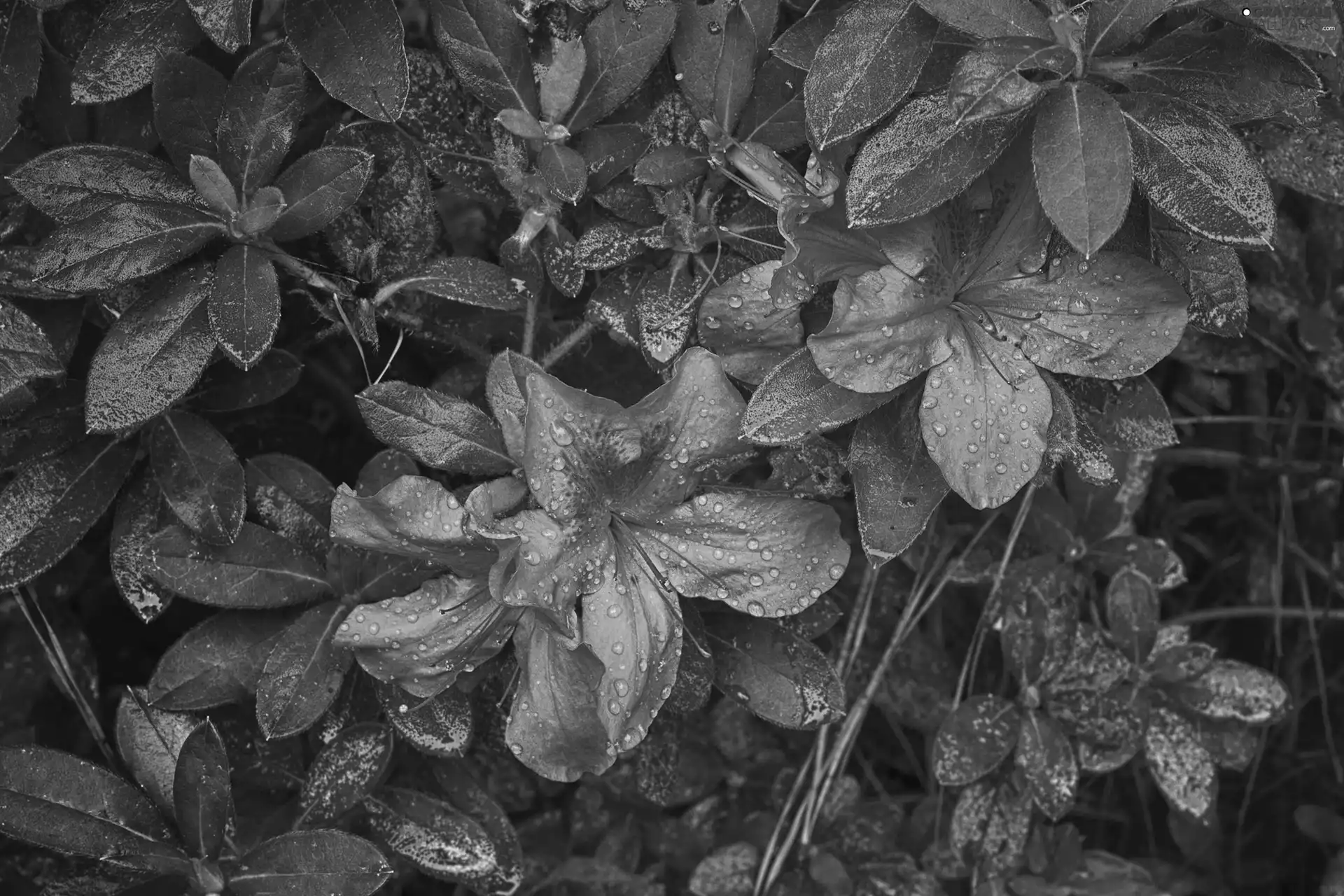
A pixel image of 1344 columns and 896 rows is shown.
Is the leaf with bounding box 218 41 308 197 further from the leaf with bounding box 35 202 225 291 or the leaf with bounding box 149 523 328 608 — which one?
the leaf with bounding box 149 523 328 608

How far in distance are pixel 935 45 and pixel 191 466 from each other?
966 mm

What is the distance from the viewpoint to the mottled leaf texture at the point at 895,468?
45.6 inches

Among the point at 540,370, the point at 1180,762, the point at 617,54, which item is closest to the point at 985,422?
the point at 540,370

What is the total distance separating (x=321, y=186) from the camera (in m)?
1.22

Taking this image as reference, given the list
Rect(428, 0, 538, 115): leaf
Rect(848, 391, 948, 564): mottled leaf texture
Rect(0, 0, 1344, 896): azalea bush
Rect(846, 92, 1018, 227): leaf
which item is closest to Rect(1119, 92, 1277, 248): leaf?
Rect(0, 0, 1344, 896): azalea bush

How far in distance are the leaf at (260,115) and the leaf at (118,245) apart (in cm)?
8

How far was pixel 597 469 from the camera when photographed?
45.3 inches

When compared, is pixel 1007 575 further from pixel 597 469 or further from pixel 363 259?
pixel 363 259

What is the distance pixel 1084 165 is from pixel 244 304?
858 millimetres

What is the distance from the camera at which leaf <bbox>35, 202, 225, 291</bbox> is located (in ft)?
3.81

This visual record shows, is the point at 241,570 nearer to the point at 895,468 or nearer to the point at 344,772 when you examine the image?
the point at 344,772

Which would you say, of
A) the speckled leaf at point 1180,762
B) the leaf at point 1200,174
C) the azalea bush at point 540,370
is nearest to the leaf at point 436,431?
the azalea bush at point 540,370

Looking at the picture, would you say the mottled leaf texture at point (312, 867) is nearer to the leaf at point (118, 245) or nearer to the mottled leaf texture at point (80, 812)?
the mottled leaf texture at point (80, 812)

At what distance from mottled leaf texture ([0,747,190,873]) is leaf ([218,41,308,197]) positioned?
2.32 feet
